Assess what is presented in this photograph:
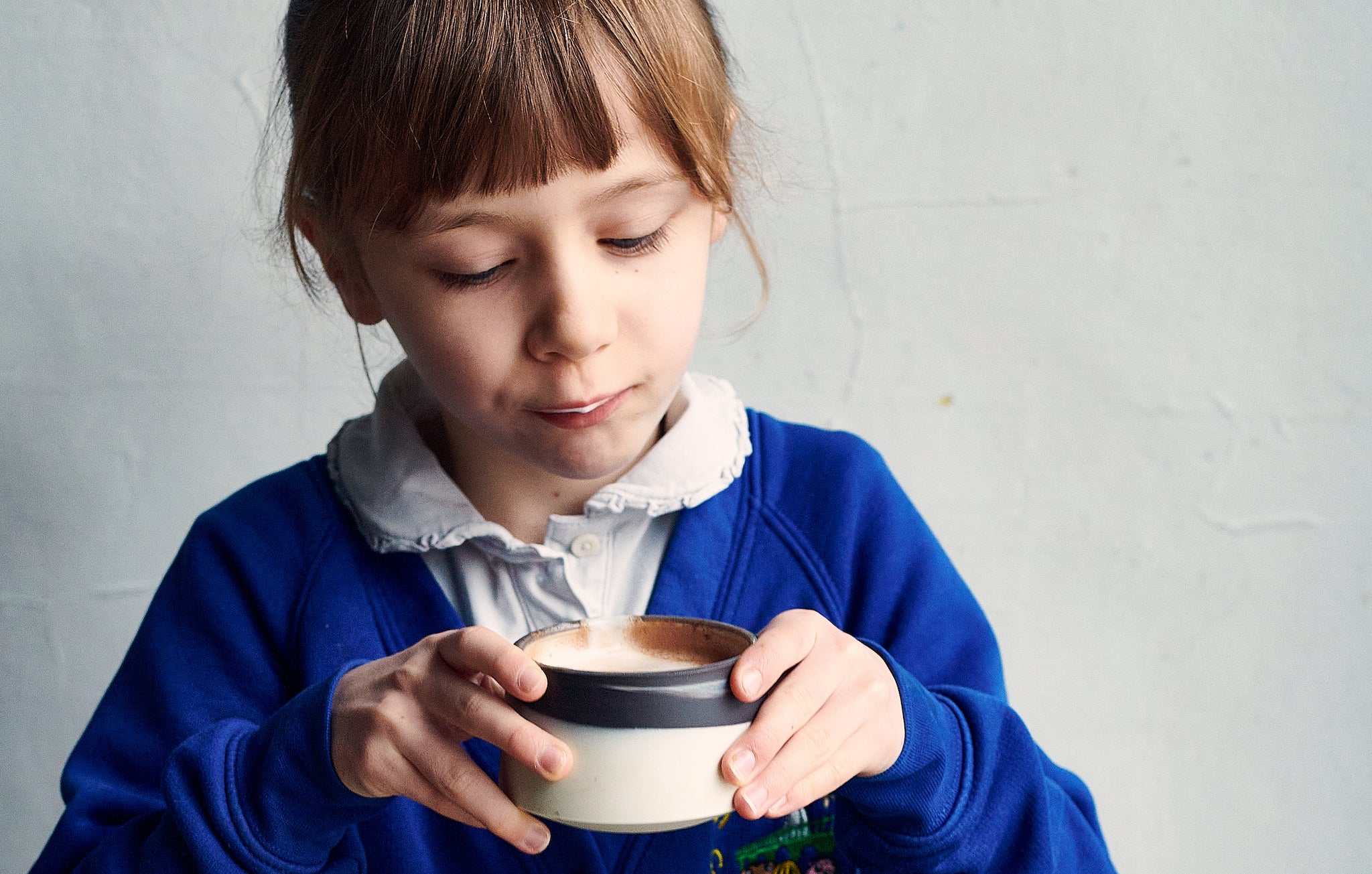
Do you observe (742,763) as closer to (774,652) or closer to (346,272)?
(774,652)

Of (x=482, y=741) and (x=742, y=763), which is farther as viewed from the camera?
(x=482, y=741)

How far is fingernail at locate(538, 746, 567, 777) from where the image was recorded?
0.51m

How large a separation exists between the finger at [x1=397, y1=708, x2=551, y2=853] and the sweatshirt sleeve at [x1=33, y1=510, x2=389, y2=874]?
0.06 m

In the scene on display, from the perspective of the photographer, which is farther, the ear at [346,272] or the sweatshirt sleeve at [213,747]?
the ear at [346,272]

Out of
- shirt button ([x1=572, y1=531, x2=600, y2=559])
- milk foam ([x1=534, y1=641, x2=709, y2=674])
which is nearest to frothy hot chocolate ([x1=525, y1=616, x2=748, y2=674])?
milk foam ([x1=534, y1=641, x2=709, y2=674])

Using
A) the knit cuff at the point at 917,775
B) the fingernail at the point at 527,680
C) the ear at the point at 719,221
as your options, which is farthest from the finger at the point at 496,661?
the ear at the point at 719,221

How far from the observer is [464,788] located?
22.4 inches

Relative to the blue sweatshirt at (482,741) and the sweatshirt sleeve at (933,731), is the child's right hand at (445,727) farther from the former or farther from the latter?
the sweatshirt sleeve at (933,731)

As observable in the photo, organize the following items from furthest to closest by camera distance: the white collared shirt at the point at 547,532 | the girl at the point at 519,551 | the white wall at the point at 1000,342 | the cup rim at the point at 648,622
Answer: the white wall at the point at 1000,342 < the white collared shirt at the point at 547,532 < the girl at the point at 519,551 < the cup rim at the point at 648,622

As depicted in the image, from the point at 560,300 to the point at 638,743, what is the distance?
269 millimetres

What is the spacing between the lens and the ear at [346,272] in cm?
78

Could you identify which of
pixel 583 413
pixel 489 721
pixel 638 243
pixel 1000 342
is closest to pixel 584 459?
pixel 583 413

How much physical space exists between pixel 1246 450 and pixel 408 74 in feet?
2.93

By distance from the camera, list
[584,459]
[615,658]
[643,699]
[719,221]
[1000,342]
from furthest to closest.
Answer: [1000,342], [719,221], [584,459], [615,658], [643,699]
